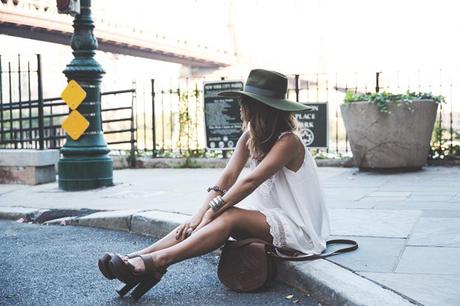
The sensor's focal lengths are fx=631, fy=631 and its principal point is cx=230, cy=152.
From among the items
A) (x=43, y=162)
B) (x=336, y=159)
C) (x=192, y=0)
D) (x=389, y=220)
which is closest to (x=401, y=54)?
(x=192, y=0)

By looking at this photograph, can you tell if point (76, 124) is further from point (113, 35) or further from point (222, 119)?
point (113, 35)

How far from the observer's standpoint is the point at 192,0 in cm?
4306

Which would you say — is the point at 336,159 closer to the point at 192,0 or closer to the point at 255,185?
the point at 255,185

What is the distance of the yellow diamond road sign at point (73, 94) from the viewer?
752 centimetres

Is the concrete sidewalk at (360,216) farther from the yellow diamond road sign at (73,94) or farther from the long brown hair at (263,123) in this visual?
the yellow diamond road sign at (73,94)

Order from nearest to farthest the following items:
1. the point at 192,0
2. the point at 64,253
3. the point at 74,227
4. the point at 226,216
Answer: the point at 226,216, the point at 64,253, the point at 74,227, the point at 192,0

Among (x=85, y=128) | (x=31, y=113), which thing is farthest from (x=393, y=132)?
(x=31, y=113)

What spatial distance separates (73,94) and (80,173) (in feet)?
3.13

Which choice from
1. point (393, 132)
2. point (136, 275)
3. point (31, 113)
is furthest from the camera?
point (31, 113)

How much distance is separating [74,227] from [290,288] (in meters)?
2.74

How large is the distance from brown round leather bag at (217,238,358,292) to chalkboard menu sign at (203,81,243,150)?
6618 mm

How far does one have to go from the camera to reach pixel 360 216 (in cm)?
502

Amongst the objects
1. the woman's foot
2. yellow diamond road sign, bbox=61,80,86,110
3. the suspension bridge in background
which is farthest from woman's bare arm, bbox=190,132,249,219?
the suspension bridge in background

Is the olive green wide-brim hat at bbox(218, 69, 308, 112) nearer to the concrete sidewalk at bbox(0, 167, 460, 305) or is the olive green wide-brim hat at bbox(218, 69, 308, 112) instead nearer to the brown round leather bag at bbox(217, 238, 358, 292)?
the brown round leather bag at bbox(217, 238, 358, 292)
